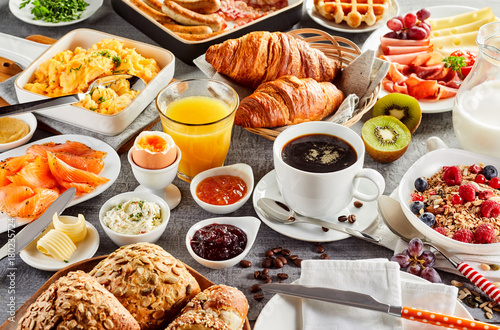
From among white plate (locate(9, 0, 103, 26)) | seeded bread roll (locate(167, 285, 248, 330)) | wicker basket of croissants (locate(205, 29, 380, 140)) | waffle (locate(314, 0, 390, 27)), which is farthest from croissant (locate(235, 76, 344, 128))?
white plate (locate(9, 0, 103, 26))

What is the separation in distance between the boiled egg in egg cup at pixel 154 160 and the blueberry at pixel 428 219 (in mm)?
886

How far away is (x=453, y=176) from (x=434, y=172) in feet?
0.32

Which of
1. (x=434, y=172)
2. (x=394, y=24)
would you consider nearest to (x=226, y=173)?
(x=434, y=172)

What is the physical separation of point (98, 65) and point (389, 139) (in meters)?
1.37

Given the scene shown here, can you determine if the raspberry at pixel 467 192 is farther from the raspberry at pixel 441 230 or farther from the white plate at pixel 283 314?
the white plate at pixel 283 314

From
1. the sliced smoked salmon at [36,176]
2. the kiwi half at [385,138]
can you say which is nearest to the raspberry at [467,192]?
the kiwi half at [385,138]

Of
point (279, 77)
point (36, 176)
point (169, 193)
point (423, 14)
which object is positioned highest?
point (423, 14)

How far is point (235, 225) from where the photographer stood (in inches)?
66.3

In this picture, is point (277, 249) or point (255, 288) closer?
point (255, 288)

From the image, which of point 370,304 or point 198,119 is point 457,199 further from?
point 198,119

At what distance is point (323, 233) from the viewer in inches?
67.2

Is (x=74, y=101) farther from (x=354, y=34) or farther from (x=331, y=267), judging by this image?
(x=354, y=34)

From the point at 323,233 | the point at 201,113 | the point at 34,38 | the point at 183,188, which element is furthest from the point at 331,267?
the point at 34,38

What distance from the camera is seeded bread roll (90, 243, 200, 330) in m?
1.28
